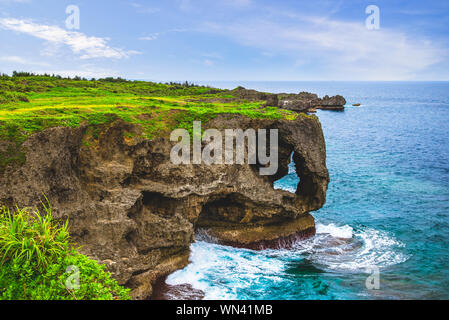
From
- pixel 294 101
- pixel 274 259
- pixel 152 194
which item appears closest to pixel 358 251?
pixel 274 259

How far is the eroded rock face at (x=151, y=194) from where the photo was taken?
1441 centimetres

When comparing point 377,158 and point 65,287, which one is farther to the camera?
point 377,158

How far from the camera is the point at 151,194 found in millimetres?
18062

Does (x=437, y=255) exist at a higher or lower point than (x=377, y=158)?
lower

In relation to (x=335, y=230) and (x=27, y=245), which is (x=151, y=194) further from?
(x=335, y=230)

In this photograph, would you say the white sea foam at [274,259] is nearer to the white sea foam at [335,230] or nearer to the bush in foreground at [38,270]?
the white sea foam at [335,230]

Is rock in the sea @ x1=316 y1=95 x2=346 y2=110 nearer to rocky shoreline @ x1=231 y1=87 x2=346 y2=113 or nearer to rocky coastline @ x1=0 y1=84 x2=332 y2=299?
rocky shoreline @ x1=231 y1=87 x2=346 y2=113

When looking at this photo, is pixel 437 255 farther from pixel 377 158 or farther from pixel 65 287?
pixel 377 158

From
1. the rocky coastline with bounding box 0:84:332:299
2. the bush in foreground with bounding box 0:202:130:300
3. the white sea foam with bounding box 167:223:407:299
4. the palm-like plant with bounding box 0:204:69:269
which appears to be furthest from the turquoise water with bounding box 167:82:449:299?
the palm-like plant with bounding box 0:204:69:269

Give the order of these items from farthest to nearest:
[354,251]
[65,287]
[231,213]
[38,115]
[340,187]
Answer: [340,187] < [354,251] < [231,213] < [38,115] < [65,287]

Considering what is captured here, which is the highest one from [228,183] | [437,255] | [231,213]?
[228,183]
